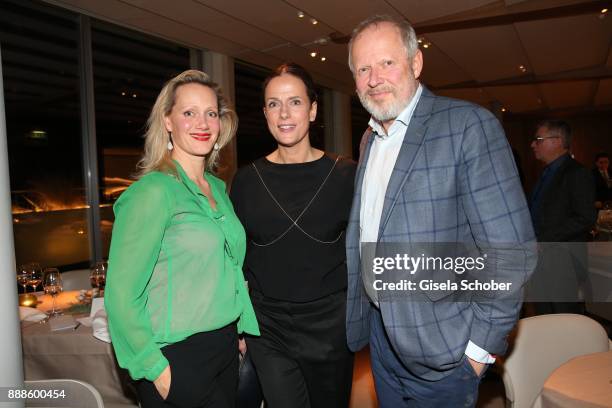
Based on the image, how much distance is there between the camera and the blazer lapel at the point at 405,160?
1.51 m

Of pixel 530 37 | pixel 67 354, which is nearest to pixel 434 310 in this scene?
pixel 67 354

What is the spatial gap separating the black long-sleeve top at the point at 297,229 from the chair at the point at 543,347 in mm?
951

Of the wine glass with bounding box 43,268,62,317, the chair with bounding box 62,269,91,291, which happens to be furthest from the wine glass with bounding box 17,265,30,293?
the chair with bounding box 62,269,91,291

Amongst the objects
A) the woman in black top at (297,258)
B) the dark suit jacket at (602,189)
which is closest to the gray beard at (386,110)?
the woman in black top at (297,258)

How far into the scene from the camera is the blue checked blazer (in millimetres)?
1436

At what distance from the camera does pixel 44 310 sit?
9.56 ft

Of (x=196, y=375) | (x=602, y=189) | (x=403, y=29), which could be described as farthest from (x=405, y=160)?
(x=602, y=189)

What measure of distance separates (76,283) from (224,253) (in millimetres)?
2623

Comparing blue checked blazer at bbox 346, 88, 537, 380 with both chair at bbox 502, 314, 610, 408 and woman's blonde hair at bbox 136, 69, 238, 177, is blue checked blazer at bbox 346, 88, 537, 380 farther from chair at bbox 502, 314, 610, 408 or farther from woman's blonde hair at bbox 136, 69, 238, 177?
chair at bbox 502, 314, 610, 408

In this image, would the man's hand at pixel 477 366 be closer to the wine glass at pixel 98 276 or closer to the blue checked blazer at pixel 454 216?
the blue checked blazer at pixel 454 216

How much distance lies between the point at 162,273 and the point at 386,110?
93cm

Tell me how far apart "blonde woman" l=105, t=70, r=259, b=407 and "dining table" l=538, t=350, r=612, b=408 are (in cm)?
109

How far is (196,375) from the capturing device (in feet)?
5.26

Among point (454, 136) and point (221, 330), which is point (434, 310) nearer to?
point (454, 136)
